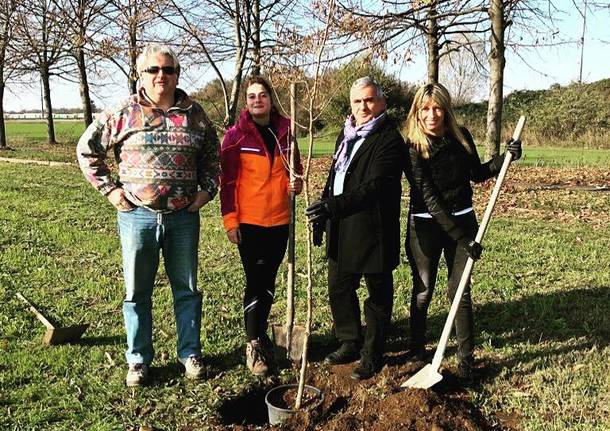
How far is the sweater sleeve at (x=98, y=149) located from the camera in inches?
142

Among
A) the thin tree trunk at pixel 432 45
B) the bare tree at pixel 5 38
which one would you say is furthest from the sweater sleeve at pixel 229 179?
the bare tree at pixel 5 38

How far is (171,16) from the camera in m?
15.6

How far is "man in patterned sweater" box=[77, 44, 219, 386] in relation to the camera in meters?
3.56

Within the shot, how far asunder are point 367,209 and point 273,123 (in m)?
0.89

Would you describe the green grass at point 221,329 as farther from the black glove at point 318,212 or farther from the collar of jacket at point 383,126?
the collar of jacket at point 383,126

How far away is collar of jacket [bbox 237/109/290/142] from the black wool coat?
0.54 metres

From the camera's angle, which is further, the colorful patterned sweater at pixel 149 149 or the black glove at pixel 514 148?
the black glove at pixel 514 148

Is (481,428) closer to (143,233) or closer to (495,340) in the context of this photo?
(495,340)

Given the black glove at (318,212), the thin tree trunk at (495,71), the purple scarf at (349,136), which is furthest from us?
the thin tree trunk at (495,71)

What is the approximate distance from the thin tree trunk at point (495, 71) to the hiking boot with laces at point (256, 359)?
8.70 metres

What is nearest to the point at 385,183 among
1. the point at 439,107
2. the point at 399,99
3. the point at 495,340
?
the point at 439,107

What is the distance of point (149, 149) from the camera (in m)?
3.56

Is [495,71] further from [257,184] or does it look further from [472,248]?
[257,184]

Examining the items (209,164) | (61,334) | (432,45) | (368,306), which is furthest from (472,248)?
(432,45)
